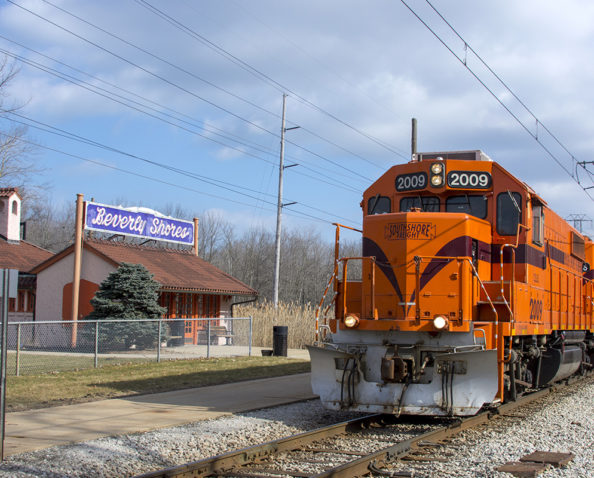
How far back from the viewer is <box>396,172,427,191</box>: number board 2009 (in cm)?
1055

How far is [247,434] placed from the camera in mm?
9133

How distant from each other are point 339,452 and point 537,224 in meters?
5.46

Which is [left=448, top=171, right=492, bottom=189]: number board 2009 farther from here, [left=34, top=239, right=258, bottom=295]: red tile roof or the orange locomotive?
[left=34, top=239, right=258, bottom=295]: red tile roof

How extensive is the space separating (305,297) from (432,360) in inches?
2255

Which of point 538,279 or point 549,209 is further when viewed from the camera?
point 549,209

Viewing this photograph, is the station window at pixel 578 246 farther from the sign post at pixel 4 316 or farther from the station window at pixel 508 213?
the sign post at pixel 4 316

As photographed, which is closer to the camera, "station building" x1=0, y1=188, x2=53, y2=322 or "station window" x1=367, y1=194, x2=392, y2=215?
"station window" x1=367, y1=194, x2=392, y2=215

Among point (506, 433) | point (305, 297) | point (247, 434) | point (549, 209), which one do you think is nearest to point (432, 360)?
point (506, 433)

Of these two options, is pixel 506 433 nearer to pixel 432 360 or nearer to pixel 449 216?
pixel 432 360

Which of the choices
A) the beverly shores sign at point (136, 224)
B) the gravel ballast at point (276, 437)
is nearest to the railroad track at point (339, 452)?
the gravel ballast at point (276, 437)

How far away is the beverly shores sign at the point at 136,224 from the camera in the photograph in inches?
992

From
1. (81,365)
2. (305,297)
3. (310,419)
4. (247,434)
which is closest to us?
(247,434)

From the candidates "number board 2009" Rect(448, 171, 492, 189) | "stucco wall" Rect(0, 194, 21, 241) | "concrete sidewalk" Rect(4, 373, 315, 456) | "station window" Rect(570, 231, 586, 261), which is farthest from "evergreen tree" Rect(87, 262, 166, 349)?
"number board 2009" Rect(448, 171, 492, 189)

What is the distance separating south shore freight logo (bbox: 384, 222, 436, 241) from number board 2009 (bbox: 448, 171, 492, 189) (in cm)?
102
